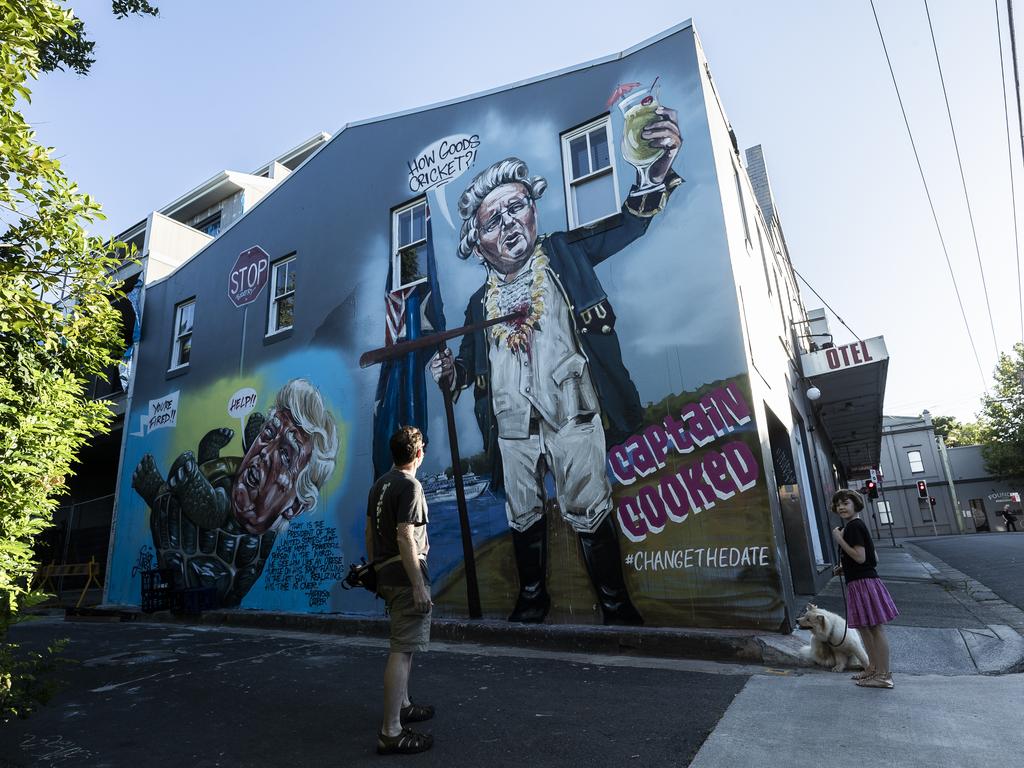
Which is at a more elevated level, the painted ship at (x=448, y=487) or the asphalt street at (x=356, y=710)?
the painted ship at (x=448, y=487)

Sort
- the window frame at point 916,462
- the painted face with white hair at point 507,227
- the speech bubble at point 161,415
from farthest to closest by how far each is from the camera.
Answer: the window frame at point 916,462 → the speech bubble at point 161,415 → the painted face with white hair at point 507,227

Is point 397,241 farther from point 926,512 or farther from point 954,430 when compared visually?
point 954,430

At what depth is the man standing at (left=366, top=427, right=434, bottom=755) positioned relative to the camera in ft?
11.0

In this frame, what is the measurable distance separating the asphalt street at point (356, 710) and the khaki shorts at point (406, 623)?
1.89ft

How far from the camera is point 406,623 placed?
3498 millimetres

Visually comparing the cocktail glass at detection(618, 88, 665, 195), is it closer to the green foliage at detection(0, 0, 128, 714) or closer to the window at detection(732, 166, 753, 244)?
the window at detection(732, 166, 753, 244)

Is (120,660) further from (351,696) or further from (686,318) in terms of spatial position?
(686,318)

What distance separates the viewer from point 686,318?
7.18 metres

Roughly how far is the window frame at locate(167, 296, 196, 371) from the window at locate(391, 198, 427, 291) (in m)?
6.38

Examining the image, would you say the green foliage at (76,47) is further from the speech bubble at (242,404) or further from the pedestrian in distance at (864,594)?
the pedestrian in distance at (864,594)

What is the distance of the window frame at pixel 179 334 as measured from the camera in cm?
1371

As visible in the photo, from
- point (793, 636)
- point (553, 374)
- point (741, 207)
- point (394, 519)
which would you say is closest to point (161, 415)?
point (553, 374)

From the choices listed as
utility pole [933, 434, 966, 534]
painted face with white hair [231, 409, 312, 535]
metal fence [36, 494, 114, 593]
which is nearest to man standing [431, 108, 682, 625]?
painted face with white hair [231, 409, 312, 535]

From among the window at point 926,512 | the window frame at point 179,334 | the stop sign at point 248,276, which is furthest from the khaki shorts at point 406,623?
the window at point 926,512
